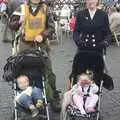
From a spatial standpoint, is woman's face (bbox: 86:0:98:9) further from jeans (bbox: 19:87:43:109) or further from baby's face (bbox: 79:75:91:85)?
jeans (bbox: 19:87:43:109)

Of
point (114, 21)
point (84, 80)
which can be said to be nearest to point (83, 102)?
point (84, 80)

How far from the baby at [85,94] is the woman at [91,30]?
58cm

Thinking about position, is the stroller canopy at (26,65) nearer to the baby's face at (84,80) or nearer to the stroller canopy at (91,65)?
the stroller canopy at (91,65)

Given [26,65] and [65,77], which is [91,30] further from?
[65,77]

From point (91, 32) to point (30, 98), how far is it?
55.3 inches

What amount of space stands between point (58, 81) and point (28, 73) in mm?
3555

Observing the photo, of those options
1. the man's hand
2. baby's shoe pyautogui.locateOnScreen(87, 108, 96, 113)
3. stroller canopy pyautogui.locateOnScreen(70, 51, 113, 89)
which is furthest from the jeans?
the man's hand

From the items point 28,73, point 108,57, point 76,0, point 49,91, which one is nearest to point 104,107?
point 49,91

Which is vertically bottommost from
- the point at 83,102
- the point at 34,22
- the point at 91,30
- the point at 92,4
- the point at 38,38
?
the point at 83,102

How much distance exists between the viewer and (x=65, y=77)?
11.9 metres

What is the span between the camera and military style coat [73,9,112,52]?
7.96m

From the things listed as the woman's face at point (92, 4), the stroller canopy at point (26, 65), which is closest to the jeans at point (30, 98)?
the stroller canopy at point (26, 65)

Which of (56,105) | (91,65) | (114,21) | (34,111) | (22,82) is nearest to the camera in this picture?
(34,111)

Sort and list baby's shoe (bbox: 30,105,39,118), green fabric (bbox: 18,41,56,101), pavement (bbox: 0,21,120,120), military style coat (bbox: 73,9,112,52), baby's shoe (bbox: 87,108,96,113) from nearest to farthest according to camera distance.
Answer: baby's shoe (bbox: 87,108,96,113) < baby's shoe (bbox: 30,105,39,118) < military style coat (bbox: 73,9,112,52) < green fabric (bbox: 18,41,56,101) < pavement (bbox: 0,21,120,120)
